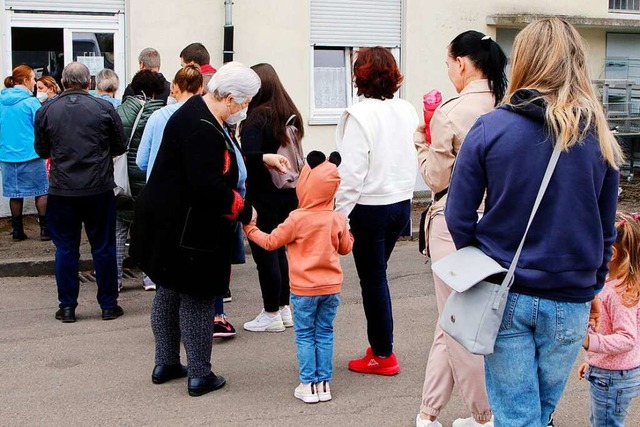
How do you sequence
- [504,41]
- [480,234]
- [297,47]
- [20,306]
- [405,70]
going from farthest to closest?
[504,41]
[405,70]
[297,47]
[20,306]
[480,234]

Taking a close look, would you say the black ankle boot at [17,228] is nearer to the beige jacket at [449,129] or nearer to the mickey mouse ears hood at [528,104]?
the beige jacket at [449,129]

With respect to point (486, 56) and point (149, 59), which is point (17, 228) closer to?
point (149, 59)

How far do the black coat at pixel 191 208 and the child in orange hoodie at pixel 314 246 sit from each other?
0.24 m

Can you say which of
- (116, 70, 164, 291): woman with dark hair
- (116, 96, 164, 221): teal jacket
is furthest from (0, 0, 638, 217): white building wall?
(116, 96, 164, 221): teal jacket

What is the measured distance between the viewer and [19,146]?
9664mm

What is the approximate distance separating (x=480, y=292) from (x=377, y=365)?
8.78ft

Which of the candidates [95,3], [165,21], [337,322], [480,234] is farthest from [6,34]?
[480,234]

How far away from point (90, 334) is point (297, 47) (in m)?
6.53

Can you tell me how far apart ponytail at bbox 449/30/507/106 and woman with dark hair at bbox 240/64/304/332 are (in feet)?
6.43

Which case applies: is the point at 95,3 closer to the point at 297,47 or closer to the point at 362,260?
the point at 297,47

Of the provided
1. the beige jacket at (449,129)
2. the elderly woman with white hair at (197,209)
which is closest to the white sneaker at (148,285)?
the elderly woman with white hair at (197,209)

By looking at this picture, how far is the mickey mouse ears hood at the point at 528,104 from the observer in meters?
3.05

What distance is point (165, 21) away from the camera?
11344 millimetres

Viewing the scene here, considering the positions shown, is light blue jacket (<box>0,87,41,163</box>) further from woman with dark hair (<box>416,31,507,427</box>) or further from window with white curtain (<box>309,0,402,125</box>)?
woman with dark hair (<box>416,31,507,427</box>)
